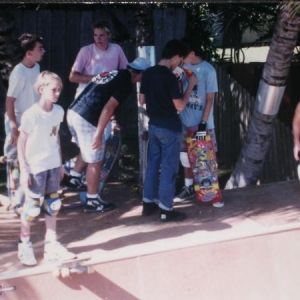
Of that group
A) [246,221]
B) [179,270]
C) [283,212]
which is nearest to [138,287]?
[179,270]

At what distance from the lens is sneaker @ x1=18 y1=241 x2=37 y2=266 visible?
558 centimetres

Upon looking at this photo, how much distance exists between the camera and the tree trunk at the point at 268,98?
7586 mm

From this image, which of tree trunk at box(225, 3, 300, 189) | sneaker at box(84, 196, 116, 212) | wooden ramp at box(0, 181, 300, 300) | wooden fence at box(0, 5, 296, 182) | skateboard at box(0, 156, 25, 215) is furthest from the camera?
wooden fence at box(0, 5, 296, 182)

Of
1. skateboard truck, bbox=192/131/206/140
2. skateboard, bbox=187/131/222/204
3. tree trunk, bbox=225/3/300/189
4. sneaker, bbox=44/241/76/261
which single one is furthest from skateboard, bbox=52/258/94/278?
tree trunk, bbox=225/3/300/189

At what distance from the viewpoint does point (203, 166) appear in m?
7.03

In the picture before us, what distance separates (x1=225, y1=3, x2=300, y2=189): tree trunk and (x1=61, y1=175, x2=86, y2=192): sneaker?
6.29 feet

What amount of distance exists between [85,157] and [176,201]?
1176 mm

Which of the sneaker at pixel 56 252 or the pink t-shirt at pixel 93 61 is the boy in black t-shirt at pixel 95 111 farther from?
the sneaker at pixel 56 252

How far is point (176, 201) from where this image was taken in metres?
7.32

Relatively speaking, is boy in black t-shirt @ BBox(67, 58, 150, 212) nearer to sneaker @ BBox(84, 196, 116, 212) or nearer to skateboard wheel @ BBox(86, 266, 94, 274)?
Result: sneaker @ BBox(84, 196, 116, 212)

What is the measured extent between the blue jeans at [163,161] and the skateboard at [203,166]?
445mm

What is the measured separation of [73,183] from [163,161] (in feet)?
4.20

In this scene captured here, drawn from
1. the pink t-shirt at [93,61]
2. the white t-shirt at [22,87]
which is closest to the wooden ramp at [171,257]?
the white t-shirt at [22,87]

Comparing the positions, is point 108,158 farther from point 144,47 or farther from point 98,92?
point 144,47
